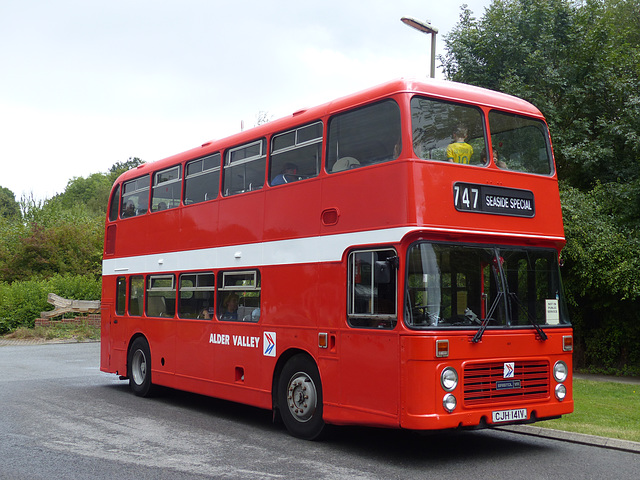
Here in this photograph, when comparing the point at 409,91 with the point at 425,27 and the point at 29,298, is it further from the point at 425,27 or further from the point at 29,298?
→ the point at 29,298

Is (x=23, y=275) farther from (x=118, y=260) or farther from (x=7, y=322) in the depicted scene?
(x=118, y=260)

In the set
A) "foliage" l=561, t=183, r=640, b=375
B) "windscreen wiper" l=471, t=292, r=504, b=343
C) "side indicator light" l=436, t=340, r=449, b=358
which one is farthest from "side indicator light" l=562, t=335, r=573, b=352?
"foliage" l=561, t=183, r=640, b=375

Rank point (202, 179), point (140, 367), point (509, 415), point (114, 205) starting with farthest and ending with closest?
point (114, 205) < point (140, 367) < point (202, 179) < point (509, 415)

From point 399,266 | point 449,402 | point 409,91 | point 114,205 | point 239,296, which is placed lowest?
point 449,402

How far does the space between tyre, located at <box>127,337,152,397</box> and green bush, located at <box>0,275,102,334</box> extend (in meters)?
17.9

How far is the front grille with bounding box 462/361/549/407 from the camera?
25.9ft

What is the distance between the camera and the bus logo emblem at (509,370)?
8172mm

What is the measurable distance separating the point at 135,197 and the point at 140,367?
3248 mm

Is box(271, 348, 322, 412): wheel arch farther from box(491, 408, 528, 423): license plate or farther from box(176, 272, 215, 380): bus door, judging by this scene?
box(491, 408, 528, 423): license plate

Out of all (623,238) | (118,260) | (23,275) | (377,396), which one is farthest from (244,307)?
(23,275)

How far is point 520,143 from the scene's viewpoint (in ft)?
29.4

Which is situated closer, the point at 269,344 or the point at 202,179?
the point at 269,344

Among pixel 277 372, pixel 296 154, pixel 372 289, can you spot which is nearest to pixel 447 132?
pixel 372 289

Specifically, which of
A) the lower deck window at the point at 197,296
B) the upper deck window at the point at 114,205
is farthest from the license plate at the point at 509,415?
the upper deck window at the point at 114,205
